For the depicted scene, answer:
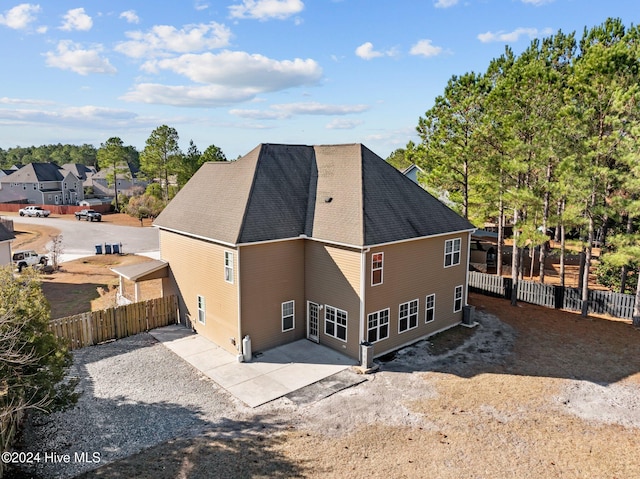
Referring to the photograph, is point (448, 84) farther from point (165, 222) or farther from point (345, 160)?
point (165, 222)

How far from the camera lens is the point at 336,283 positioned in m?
18.1

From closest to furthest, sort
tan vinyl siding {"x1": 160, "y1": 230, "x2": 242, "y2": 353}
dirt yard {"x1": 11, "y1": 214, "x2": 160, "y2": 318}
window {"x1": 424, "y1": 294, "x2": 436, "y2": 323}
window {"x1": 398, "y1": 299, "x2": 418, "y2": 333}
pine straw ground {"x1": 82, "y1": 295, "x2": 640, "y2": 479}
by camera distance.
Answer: pine straw ground {"x1": 82, "y1": 295, "x2": 640, "y2": 479} → tan vinyl siding {"x1": 160, "y1": 230, "x2": 242, "y2": 353} → window {"x1": 398, "y1": 299, "x2": 418, "y2": 333} → window {"x1": 424, "y1": 294, "x2": 436, "y2": 323} → dirt yard {"x1": 11, "y1": 214, "x2": 160, "y2": 318}

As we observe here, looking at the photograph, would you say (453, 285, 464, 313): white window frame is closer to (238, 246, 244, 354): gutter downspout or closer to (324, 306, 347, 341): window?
(324, 306, 347, 341): window

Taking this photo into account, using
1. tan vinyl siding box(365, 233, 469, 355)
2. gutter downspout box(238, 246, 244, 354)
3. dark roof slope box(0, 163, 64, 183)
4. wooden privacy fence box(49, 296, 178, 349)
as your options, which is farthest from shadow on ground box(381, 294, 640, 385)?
dark roof slope box(0, 163, 64, 183)

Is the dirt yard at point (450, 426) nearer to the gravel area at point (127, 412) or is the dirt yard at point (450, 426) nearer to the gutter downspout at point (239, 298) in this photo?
the gravel area at point (127, 412)

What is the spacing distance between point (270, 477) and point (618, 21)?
2899cm

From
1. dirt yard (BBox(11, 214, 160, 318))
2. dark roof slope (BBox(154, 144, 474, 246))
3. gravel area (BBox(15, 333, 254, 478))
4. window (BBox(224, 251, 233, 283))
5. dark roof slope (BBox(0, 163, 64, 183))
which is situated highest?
dark roof slope (BBox(0, 163, 64, 183))

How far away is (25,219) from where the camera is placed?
61.2 metres

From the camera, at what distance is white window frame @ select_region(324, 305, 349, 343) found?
59.1 feet

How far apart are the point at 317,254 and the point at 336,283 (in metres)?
1.53

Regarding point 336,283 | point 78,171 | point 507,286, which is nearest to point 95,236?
point 336,283

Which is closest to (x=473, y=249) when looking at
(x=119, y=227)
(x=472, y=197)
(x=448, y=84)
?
(x=472, y=197)

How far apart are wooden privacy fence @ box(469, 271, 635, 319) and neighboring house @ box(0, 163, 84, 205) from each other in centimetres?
7546

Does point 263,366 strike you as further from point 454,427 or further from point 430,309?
point 430,309
